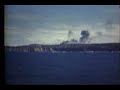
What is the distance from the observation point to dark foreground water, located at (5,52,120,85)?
4.07 meters

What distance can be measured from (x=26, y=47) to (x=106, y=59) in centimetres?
99

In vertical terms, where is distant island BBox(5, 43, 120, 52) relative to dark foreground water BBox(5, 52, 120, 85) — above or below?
above

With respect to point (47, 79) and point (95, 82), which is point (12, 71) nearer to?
point (47, 79)

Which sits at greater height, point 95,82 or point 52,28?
point 52,28

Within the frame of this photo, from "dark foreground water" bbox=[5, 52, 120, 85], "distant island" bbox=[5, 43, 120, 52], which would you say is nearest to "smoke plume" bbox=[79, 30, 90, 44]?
"distant island" bbox=[5, 43, 120, 52]

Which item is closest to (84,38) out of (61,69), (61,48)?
(61,48)

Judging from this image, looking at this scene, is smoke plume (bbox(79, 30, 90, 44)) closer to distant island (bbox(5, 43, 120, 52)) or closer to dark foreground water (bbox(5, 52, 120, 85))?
distant island (bbox(5, 43, 120, 52))

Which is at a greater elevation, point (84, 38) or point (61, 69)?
point (84, 38)

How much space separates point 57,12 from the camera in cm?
406

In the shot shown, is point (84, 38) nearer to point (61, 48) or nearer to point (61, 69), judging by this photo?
point (61, 48)

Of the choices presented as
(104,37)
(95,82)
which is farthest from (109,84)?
(104,37)

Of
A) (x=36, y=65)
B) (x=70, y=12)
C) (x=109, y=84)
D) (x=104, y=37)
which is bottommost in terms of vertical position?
(x=109, y=84)

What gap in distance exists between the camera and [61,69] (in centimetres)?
408

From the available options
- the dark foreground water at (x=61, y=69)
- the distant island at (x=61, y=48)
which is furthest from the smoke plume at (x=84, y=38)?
the dark foreground water at (x=61, y=69)
